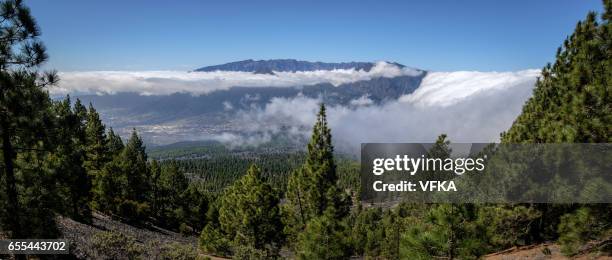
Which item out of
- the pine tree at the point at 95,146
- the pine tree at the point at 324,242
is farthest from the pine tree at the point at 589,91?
the pine tree at the point at 95,146

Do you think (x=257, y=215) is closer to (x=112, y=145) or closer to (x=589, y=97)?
(x=589, y=97)

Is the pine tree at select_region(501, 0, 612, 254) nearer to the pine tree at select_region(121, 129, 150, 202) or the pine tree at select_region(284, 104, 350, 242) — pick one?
the pine tree at select_region(284, 104, 350, 242)

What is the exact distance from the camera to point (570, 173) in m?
14.2

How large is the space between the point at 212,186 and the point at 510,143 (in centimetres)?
18343

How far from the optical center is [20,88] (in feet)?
43.1

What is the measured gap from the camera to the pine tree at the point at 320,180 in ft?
108

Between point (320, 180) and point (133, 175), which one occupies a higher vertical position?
point (320, 180)

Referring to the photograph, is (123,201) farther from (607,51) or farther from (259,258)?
(607,51)

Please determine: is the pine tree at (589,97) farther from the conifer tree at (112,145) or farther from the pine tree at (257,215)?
the conifer tree at (112,145)

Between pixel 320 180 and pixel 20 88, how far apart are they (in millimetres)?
22871

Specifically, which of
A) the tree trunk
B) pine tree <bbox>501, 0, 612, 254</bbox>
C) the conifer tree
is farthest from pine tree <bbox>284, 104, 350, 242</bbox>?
the conifer tree

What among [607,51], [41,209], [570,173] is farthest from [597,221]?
[41,209]

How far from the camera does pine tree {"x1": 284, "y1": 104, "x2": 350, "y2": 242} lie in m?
32.8

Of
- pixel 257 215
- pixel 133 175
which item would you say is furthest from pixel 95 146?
pixel 257 215
